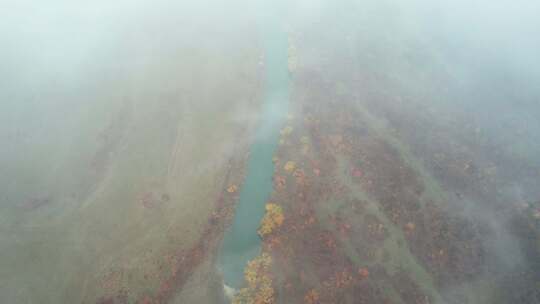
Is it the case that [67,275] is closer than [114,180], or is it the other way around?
[67,275]

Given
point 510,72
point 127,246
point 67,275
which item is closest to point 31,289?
point 67,275

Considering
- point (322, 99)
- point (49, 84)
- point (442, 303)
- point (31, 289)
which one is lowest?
point (442, 303)

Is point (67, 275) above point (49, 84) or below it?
below

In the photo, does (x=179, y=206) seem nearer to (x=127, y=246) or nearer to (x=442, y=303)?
(x=127, y=246)

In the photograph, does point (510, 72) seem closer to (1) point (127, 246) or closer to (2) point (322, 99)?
(2) point (322, 99)

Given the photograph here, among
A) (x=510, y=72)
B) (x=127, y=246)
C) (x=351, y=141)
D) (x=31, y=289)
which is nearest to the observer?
(x=31, y=289)

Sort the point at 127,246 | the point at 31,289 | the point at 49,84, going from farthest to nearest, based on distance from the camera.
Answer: the point at 49,84
the point at 127,246
the point at 31,289
